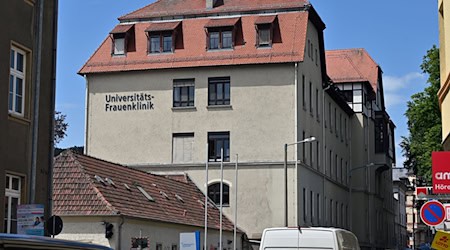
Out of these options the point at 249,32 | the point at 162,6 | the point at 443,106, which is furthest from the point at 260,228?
the point at 443,106

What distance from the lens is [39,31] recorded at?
22828 millimetres

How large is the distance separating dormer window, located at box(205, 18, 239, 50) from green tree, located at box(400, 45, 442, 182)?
11312mm

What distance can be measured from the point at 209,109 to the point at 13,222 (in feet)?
99.6

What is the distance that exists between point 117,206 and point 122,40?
21239 millimetres

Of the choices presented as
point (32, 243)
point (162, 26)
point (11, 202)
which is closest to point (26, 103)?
point (11, 202)

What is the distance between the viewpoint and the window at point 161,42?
52.8 metres

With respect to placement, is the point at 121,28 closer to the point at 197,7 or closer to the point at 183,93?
the point at 197,7

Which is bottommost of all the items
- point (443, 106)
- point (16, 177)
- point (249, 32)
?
point (16, 177)

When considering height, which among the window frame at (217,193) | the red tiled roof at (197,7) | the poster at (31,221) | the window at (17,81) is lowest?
the poster at (31,221)

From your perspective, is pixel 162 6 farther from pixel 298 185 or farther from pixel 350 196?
pixel 350 196

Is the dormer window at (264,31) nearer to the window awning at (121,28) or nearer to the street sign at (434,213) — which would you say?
the window awning at (121,28)

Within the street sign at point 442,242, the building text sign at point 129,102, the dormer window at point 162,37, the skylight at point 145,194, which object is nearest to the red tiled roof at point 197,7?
the dormer window at point 162,37

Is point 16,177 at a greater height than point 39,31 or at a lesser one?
lesser

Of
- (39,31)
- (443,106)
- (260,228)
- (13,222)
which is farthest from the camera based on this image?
(260,228)
